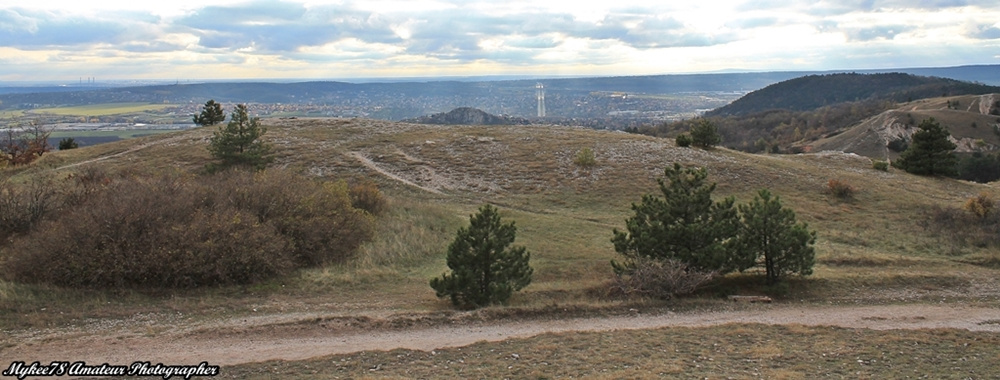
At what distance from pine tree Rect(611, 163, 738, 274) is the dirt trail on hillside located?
6.29ft

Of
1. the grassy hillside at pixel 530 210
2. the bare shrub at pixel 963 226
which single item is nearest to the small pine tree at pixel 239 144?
the grassy hillside at pixel 530 210

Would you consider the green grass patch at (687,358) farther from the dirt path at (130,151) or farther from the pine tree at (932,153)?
A: the dirt path at (130,151)

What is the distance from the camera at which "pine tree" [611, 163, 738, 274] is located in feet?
51.7

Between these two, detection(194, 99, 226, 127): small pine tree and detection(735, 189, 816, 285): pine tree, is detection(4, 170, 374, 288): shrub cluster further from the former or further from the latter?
detection(194, 99, 226, 127): small pine tree

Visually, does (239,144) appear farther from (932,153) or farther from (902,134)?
Result: (902,134)

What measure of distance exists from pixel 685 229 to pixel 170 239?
14225mm

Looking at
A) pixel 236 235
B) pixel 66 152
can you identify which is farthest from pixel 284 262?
pixel 66 152

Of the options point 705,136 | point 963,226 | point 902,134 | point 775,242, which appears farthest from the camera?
point 902,134

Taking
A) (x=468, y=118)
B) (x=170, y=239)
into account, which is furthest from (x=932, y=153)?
(x=468, y=118)

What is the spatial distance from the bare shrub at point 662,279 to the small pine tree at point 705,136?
1135 inches

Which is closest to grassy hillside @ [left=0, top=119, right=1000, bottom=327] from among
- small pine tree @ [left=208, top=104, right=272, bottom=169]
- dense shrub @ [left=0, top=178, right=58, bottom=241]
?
small pine tree @ [left=208, top=104, right=272, bottom=169]

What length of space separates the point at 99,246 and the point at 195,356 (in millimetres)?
6640

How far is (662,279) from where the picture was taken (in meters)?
15.1

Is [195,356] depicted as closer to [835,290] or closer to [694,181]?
[694,181]
